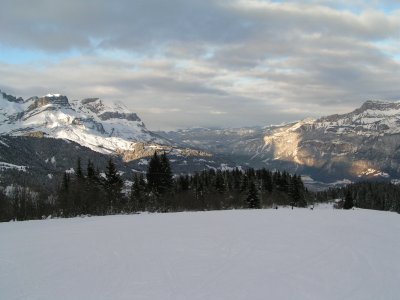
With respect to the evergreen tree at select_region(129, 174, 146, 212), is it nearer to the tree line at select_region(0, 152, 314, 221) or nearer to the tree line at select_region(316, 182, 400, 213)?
the tree line at select_region(0, 152, 314, 221)

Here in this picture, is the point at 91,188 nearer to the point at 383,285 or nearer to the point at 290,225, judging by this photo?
the point at 290,225

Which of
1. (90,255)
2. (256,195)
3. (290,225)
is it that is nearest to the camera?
(90,255)

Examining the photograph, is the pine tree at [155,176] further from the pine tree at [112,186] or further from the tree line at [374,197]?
the tree line at [374,197]

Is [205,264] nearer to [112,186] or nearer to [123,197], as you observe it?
[112,186]

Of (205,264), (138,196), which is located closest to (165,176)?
(138,196)

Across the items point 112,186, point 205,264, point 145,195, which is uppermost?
point 112,186

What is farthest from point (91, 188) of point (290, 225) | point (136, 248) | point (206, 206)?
point (136, 248)

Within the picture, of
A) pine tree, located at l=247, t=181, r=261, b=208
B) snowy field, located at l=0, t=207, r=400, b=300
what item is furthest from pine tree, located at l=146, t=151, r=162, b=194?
snowy field, located at l=0, t=207, r=400, b=300

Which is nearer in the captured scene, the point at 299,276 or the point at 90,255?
the point at 299,276

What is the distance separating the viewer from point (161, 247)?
92.6ft

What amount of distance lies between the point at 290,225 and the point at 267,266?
1812cm

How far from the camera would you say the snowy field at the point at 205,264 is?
18172mm

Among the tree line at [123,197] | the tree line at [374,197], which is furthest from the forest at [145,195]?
the tree line at [374,197]

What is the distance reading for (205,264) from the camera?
22.9 metres
